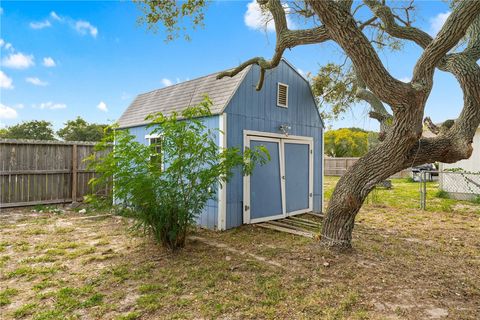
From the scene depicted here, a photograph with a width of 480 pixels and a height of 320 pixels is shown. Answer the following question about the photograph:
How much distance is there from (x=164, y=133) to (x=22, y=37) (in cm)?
710

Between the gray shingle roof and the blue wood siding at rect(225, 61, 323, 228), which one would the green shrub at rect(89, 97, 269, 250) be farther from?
the gray shingle roof

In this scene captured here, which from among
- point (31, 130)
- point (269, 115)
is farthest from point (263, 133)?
point (31, 130)

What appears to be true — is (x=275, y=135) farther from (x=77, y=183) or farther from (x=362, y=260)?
(x=77, y=183)

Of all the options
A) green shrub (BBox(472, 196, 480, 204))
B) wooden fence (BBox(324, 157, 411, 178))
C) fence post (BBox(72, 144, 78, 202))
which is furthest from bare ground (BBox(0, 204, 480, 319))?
wooden fence (BBox(324, 157, 411, 178))

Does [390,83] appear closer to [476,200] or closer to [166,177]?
[166,177]

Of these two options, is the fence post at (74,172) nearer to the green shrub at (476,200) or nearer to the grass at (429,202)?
the grass at (429,202)

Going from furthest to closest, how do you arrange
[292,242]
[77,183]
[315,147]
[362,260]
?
[77,183] < [315,147] < [292,242] < [362,260]

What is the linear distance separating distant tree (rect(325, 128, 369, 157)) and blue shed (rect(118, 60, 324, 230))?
2164 cm

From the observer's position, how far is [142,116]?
762 centimetres

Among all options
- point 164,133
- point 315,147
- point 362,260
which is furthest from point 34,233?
point 315,147

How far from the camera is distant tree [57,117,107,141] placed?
2819cm

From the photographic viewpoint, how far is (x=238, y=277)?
130 inches

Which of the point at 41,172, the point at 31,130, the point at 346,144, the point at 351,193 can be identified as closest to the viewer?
the point at 351,193

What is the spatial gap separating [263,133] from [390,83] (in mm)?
3024
